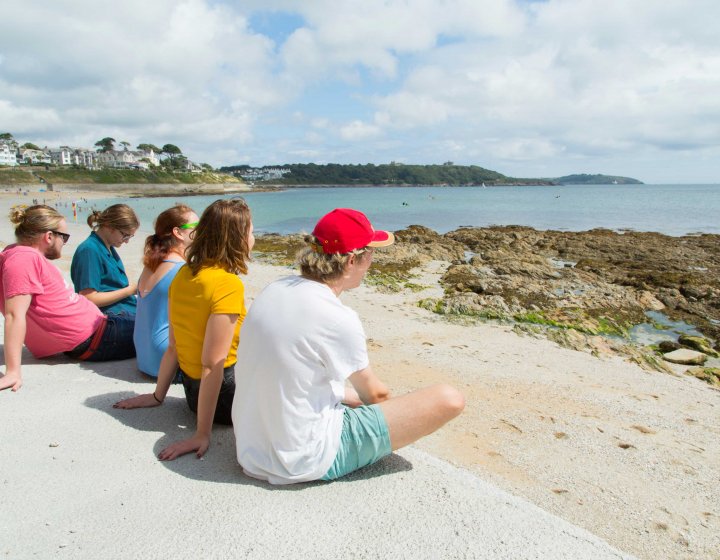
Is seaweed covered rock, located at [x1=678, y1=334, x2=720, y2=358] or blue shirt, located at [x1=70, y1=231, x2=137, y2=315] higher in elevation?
blue shirt, located at [x1=70, y1=231, x2=137, y2=315]

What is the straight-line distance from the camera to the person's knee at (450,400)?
263 centimetres

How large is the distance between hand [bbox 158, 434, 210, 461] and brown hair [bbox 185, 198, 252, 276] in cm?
103

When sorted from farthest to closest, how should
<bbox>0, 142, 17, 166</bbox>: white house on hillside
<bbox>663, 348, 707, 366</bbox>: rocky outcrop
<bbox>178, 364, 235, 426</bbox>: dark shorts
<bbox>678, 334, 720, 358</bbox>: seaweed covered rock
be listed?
1. <bbox>0, 142, 17, 166</bbox>: white house on hillside
2. <bbox>678, 334, 720, 358</bbox>: seaweed covered rock
3. <bbox>663, 348, 707, 366</bbox>: rocky outcrop
4. <bbox>178, 364, 235, 426</bbox>: dark shorts

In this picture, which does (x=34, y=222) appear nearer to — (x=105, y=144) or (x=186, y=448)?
(x=186, y=448)

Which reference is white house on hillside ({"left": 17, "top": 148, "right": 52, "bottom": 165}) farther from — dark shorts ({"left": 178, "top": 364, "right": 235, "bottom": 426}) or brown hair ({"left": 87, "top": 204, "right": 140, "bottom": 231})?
dark shorts ({"left": 178, "top": 364, "right": 235, "bottom": 426})

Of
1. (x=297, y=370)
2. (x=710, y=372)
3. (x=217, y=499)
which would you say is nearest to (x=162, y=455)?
(x=217, y=499)

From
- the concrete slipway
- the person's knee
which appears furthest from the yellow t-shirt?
the person's knee

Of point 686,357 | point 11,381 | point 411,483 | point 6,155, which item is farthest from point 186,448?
point 6,155

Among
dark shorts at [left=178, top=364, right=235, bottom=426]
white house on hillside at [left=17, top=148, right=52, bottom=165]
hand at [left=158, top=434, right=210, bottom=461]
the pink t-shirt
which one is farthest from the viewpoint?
white house on hillside at [left=17, top=148, right=52, bottom=165]

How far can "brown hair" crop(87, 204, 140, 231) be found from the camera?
4.29m

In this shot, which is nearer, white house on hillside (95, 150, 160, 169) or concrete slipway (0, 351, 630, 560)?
concrete slipway (0, 351, 630, 560)

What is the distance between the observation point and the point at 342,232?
234 centimetres

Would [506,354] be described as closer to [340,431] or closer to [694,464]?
[694,464]

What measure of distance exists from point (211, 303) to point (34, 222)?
203cm
